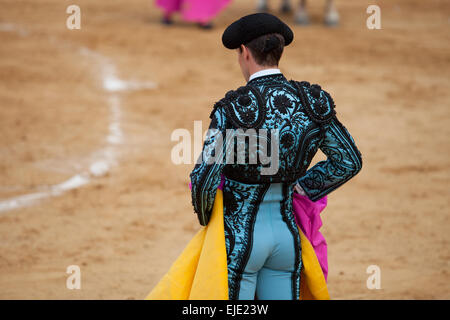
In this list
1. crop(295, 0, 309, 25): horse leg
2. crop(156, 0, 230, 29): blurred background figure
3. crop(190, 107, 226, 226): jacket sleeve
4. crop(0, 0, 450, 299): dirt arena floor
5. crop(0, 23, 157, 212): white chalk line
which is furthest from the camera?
crop(295, 0, 309, 25): horse leg

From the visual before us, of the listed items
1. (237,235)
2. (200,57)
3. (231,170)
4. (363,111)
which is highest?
(200,57)

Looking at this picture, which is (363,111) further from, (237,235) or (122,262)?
(237,235)

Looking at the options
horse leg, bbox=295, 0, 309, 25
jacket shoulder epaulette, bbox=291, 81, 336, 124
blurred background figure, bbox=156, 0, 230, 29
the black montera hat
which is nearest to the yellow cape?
jacket shoulder epaulette, bbox=291, 81, 336, 124

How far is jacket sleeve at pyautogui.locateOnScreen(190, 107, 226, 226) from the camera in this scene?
2273 mm

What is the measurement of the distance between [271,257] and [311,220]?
307 millimetres

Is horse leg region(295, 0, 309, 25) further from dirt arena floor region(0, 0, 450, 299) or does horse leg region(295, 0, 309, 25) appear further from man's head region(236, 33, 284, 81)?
man's head region(236, 33, 284, 81)

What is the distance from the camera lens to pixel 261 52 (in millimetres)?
2312

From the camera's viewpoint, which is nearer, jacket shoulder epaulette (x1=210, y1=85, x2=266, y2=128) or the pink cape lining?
jacket shoulder epaulette (x1=210, y1=85, x2=266, y2=128)

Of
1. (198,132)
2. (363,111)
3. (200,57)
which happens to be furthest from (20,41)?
(363,111)

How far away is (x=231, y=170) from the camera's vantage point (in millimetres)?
2355

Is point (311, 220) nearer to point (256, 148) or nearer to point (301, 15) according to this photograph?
point (256, 148)

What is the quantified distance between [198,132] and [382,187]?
2128mm

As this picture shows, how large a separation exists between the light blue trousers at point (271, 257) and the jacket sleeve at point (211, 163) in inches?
8.5

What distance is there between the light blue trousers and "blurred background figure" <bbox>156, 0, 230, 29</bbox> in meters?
9.31
